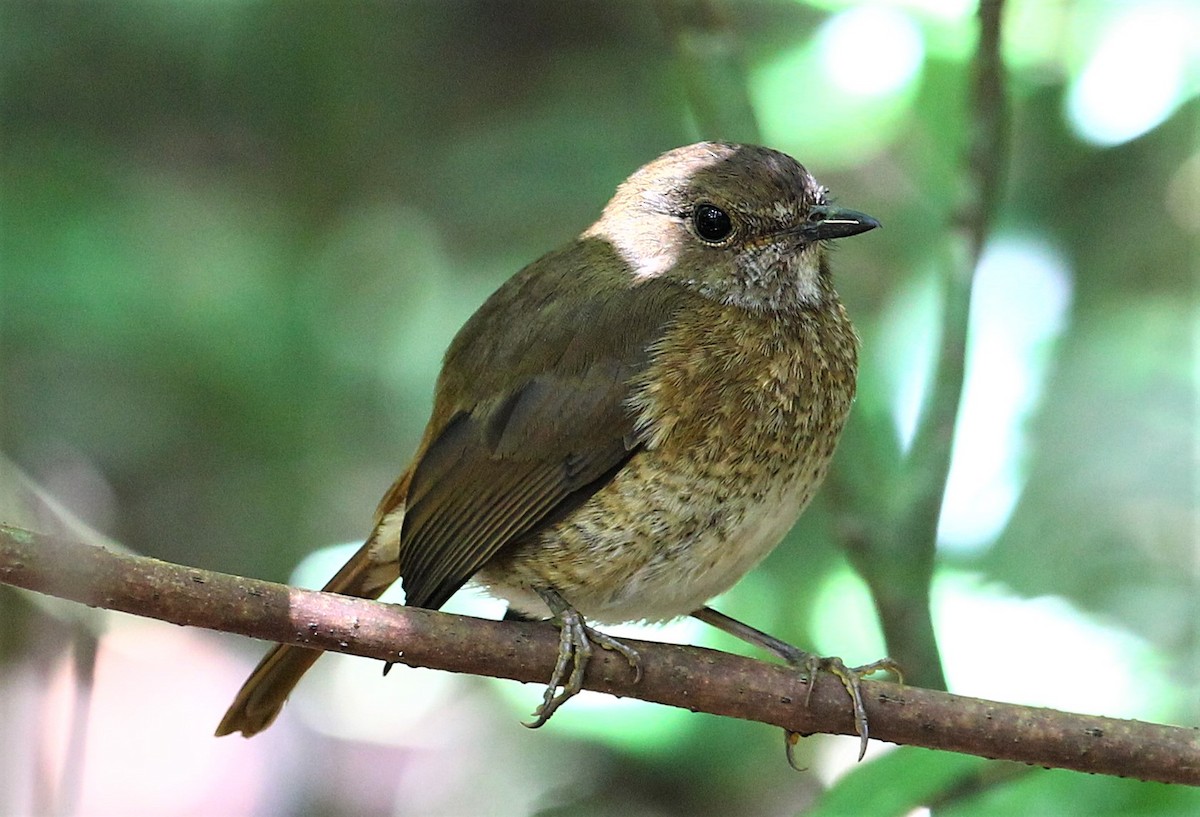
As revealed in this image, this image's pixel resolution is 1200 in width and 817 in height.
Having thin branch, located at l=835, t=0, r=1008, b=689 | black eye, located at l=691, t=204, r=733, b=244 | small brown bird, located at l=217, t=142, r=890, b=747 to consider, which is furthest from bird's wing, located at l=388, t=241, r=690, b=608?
thin branch, located at l=835, t=0, r=1008, b=689

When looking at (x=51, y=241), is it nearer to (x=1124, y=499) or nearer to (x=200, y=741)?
(x=200, y=741)

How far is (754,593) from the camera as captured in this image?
129 inches

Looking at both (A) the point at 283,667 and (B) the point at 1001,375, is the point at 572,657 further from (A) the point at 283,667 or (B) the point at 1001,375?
Answer: (B) the point at 1001,375

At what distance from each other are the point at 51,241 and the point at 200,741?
152 cm

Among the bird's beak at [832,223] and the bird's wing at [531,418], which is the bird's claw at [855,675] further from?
the bird's beak at [832,223]

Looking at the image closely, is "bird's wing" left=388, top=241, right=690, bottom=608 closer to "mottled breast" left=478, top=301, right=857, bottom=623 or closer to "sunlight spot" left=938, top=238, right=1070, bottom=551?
"mottled breast" left=478, top=301, right=857, bottom=623

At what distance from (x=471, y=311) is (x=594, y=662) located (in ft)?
6.38

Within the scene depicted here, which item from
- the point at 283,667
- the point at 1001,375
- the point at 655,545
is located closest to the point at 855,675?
the point at 655,545

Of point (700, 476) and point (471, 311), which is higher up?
point (471, 311)

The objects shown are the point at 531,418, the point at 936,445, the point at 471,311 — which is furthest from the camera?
the point at 471,311

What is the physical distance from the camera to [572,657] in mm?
2445

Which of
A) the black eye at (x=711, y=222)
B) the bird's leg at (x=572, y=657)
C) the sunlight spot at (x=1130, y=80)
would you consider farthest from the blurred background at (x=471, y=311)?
the bird's leg at (x=572, y=657)

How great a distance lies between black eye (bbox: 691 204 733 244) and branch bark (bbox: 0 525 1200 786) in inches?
34.8

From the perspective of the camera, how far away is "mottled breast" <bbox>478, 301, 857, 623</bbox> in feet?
8.34
